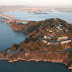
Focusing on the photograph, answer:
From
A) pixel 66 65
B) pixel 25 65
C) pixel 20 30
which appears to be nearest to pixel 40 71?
pixel 25 65

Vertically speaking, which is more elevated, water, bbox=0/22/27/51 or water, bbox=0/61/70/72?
water, bbox=0/22/27/51

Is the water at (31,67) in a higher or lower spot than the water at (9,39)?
lower

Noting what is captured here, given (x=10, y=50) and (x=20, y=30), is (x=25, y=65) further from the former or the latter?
(x=20, y=30)

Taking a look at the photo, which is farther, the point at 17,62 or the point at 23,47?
the point at 23,47

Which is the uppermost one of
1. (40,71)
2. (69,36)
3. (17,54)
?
(69,36)

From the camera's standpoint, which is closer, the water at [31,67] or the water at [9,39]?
the water at [31,67]

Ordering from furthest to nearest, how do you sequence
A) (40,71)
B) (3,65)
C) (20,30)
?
(20,30) < (3,65) < (40,71)

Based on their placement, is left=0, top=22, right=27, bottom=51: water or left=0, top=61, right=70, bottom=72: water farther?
left=0, top=22, right=27, bottom=51: water

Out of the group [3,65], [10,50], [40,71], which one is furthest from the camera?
[10,50]
